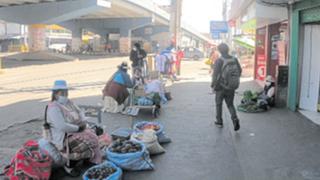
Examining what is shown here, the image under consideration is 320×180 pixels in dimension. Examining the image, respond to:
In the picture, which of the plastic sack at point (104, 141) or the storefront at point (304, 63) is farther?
the storefront at point (304, 63)

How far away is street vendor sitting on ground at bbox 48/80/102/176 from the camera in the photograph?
18.7ft

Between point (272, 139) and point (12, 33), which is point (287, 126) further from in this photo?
point (12, 33)

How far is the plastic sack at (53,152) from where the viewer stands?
569 centimetres

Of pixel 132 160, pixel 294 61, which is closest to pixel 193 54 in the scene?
pixel 294 61

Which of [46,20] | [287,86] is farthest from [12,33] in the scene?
[287,86]

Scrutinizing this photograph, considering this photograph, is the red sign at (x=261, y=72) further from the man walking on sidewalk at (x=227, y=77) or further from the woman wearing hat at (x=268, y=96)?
the man walking on sidewalk at (x=227, y=77)

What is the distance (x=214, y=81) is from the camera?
8672 millimetres

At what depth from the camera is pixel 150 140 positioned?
6.87m

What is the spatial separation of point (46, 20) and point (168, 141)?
35836 mm

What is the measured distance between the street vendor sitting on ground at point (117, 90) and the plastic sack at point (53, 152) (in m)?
5.28

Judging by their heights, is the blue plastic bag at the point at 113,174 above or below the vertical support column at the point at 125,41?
below

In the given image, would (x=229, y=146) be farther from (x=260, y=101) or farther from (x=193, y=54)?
(x=193, y=54)

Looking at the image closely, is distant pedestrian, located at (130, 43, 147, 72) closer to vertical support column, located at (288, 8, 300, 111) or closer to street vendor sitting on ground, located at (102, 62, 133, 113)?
street vendor sitting on ground, located at (102, 62, 133, 113)

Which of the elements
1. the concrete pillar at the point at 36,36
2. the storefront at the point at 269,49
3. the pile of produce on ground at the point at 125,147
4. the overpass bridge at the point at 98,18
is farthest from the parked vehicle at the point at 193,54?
the pile of produce on ground at the point at 125,147
